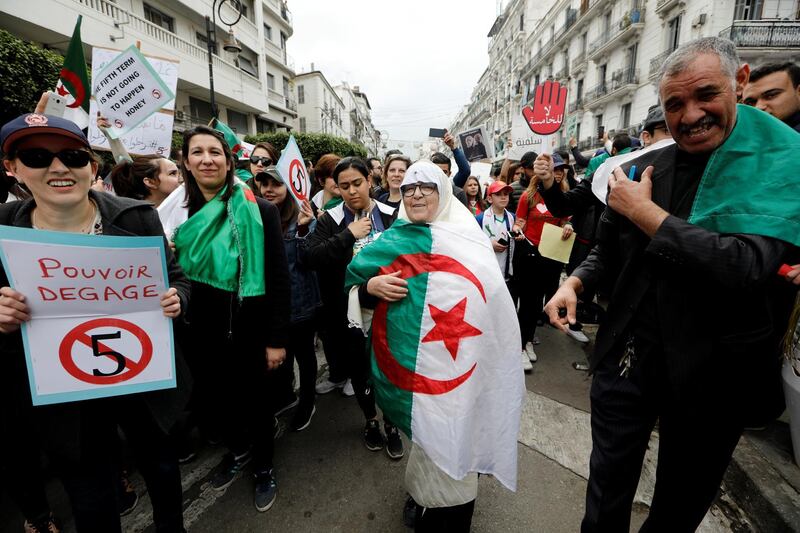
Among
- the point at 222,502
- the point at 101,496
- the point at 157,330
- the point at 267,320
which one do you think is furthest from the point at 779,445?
the point at 101,496

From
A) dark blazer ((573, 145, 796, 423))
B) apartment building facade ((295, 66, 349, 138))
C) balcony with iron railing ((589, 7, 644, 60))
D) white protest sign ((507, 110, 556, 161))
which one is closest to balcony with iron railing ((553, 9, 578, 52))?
balcony with iron railing ((589, 7, 644, 60))

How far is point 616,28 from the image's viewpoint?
2369 centimetres

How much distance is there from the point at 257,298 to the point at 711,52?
2.40m

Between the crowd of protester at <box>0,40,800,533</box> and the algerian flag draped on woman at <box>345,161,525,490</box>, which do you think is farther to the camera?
the algerian flag draped on woman at <box>345,161,525,490</box>

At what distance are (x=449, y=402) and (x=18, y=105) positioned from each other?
8184 mm

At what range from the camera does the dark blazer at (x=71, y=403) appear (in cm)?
153

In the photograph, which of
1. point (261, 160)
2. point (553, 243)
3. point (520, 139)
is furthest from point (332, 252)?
point (520, 139)

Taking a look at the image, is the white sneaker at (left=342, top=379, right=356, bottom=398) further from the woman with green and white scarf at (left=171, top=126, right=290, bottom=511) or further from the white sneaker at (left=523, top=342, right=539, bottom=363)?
the white sneaker at (left=523, top=342, right=539, bottom=363)

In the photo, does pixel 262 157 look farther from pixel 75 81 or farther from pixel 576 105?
pixel 576 105

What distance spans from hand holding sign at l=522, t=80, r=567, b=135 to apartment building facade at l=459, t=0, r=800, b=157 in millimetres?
6980

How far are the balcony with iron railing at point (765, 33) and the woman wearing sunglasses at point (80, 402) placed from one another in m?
23.4

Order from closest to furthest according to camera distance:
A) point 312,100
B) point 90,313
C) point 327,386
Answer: point 90,313 → point 327,386 → point 312,100

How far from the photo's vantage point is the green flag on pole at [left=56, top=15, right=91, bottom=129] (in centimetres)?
323

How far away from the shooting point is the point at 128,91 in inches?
143
